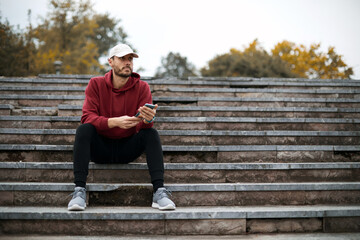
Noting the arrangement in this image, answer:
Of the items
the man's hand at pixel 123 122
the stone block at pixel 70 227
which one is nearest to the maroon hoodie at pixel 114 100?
the man's hand at pixel 123 122

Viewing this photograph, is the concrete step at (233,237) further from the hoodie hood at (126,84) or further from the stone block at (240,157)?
the hoodie hood at (126,84)

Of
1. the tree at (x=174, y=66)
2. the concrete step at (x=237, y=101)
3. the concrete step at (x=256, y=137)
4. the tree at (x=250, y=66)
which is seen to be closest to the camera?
the concrete step at (x=256, y=137)

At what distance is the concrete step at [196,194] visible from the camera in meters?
2.48

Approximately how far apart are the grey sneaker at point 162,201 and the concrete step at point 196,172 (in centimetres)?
36

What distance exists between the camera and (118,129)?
267 cm

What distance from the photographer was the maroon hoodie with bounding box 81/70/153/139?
269cm

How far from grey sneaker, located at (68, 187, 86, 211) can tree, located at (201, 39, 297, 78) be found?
15628 millimetres

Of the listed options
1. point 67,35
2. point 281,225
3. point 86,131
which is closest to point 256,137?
point 281,225

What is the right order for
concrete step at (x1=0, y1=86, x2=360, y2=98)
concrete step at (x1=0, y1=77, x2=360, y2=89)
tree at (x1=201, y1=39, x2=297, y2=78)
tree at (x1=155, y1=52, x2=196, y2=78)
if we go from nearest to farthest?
1. concrete step at (x1=0, y1=86, x2=360, y2=98)
2. concrete step at (x1=0, y1=77, x2=360, y2=89)
3. tree at (x1=201, y1=39, x2=297, y2=78)
4. tree at (x1=155, y1=52, x2=196, y2=78)

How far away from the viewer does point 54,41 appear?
1841 centimetres

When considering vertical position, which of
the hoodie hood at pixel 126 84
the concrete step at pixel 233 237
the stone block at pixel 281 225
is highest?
the hoodie hood at pixel 126 84

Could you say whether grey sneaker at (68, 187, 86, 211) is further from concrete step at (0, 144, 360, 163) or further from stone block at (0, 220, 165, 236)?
concrete step at (0, 144, 360, 163)

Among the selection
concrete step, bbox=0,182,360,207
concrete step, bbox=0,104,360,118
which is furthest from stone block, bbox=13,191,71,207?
concrete step, bbox=0,104,360,118

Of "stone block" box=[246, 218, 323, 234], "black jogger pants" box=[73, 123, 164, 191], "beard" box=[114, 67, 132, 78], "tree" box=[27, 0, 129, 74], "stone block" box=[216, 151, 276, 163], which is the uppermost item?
"tree" box=[27, 0, 129, 74]
